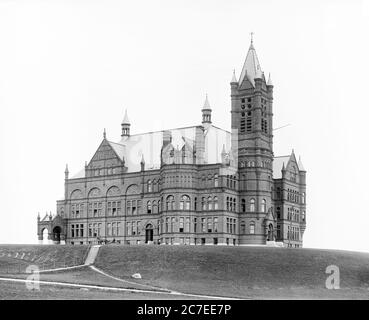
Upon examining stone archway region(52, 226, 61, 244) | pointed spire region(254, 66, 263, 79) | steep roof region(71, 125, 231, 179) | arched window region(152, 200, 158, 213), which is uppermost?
pointed spire region(254, 66, 263, 79)

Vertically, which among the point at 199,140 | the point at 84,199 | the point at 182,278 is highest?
the point at 199,140

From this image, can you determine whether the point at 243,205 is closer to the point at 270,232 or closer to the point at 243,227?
the point at 243,227

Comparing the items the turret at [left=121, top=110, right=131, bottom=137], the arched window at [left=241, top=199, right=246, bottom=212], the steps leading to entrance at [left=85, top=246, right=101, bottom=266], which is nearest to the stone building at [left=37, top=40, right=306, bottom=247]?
the arched window at [left=241, top=199, right=246, bottom=212]

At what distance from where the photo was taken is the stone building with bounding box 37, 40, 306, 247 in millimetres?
81438

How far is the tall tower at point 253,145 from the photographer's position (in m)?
83.6

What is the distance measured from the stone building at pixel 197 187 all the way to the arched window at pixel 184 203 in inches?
5.0

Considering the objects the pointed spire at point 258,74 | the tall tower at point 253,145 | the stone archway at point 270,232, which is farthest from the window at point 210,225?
the pointed spire at point 258,74

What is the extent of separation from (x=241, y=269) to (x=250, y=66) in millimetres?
33630

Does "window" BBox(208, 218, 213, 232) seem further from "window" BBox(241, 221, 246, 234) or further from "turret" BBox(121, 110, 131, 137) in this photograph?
"turret" BBox(121, 110, 131, 137)
